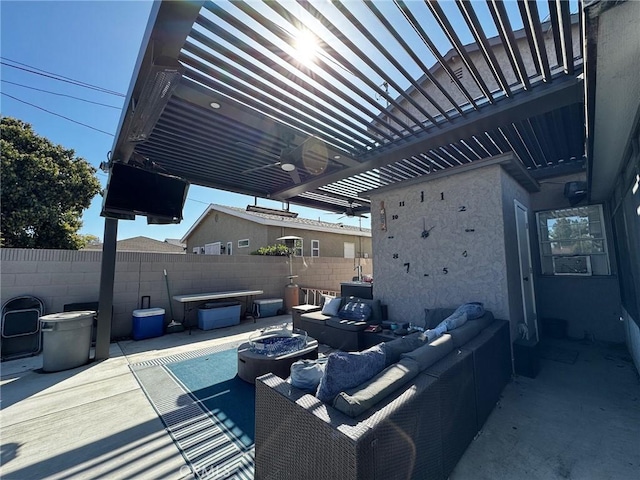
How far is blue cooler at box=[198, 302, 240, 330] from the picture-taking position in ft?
21.9

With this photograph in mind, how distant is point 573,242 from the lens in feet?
18.3

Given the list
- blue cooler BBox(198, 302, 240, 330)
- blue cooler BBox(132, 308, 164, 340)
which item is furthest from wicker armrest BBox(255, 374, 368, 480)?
blue cooler BBox(198, 302, 240, 330)

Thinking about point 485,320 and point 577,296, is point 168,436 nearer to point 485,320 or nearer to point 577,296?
point 485,320

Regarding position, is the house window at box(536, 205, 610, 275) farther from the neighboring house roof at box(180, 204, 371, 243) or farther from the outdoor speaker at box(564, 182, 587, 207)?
the neighboring house roof at box(180, 204, 371, 243)

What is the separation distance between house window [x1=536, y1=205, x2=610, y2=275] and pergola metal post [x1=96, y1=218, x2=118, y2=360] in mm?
8459

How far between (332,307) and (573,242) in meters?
5.16

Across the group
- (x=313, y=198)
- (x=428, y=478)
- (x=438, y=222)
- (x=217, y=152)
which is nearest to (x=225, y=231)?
(x=313, y=198)

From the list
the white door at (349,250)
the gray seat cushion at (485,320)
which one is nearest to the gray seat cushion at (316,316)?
the gray seat cushion at (485,320)

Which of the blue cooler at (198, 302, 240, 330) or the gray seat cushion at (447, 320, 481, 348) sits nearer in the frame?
the gray seat cushion at (447, 320, 481, 348)

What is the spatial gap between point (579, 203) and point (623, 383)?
11.7ft

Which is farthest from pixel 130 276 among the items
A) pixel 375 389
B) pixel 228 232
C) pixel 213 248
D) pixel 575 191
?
pixel 575 191

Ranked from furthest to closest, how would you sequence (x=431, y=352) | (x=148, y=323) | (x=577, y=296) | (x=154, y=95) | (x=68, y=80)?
1. (x=68, y=80)
2. (x=148, y=323)
3. (x=577, y=296)
4. (x=154, y=95)
5. (x=431, y=352)

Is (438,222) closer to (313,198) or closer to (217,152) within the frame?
(313,198)

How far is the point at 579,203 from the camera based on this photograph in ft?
17.9
